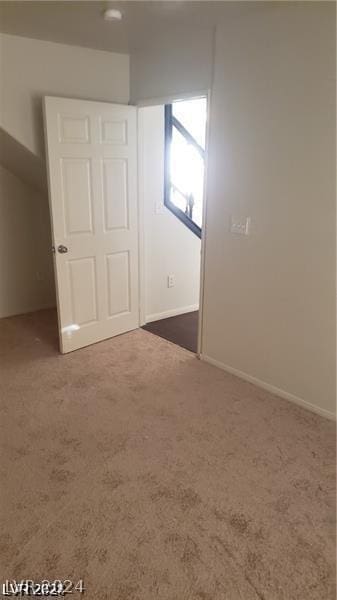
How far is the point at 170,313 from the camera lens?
4.30m

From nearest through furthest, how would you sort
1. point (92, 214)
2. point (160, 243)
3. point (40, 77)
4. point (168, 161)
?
point (40, 77), point (92, 214), point (168, 161), point (160, 243)

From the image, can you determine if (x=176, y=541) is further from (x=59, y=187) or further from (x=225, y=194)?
(x=59, y=187)

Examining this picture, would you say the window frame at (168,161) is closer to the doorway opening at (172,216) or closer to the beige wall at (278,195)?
the doorway opening at (172,216)

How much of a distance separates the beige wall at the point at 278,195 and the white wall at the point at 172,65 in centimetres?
16

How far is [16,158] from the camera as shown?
346 cm

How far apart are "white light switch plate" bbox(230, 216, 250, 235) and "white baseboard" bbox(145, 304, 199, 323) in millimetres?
1550

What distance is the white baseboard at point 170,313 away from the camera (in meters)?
4.13

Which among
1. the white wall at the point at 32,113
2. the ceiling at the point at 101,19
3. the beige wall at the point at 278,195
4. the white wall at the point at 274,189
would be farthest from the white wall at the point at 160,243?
the beige wall at the point at 278,195

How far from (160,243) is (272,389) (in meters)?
1.84

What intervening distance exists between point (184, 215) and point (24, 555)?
3.20 metres

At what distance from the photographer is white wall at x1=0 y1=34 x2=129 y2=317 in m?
2.88

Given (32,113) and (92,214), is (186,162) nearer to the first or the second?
(92,214)

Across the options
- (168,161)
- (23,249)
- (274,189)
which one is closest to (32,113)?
(168,161)

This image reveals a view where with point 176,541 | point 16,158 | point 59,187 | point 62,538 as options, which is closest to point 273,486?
point 176,541
